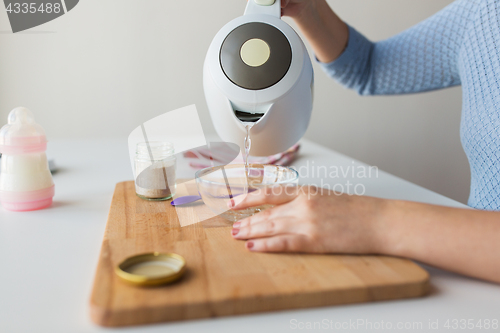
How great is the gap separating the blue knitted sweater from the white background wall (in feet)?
3.18

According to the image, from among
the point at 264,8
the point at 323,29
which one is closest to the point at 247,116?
the point at 264,8

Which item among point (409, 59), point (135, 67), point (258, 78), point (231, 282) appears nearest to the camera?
point (231, 282)

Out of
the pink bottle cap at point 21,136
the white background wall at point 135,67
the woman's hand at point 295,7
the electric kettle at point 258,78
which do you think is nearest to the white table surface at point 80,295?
the pink bottle cap at point 21,136

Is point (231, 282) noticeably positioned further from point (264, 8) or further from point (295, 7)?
point (295, 7)

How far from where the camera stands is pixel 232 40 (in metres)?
0.70

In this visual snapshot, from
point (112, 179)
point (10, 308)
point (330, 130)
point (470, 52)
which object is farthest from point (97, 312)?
point (330, 130)

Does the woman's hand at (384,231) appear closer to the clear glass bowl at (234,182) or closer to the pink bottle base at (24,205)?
the clear glass bowl at (234,182)

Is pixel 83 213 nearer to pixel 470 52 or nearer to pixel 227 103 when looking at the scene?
pixel 227 103

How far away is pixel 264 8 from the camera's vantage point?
760 millimetres

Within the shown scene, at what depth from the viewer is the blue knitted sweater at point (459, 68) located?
88 cm

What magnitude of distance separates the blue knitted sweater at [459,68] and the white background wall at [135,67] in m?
0.97

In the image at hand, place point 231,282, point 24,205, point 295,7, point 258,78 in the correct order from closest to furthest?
point 231,282, point 258,78, point 24,205, point 295,7

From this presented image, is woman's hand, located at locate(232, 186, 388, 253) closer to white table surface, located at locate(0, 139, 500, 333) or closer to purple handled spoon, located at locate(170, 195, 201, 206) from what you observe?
white table surface, located at locate(0, 139, 500, 333)

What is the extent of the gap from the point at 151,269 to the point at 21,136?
1.41ft
